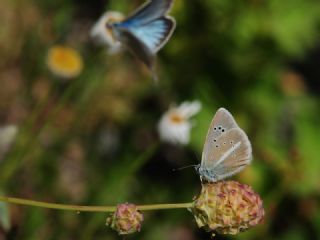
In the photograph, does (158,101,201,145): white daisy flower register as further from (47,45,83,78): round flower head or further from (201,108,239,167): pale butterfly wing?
(201,108,239,167): pale butterfly wing

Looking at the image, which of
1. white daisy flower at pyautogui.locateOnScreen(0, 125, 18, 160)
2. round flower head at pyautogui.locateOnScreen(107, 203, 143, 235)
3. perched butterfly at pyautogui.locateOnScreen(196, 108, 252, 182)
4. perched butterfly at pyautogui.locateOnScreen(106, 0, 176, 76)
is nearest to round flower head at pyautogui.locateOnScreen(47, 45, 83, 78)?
white daisy flower at pyautogui.locateOnScreen(0, 125, 18, 160)

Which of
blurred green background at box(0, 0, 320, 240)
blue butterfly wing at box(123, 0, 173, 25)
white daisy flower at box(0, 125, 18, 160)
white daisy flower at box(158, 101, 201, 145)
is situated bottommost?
blurred green background at box(0, 0, 320, 240)

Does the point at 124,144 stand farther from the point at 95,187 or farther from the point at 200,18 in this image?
the point at 200,18

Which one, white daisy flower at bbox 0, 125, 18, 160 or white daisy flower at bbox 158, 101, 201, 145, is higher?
white daisy flower at bbox 0, 125, 18, 160

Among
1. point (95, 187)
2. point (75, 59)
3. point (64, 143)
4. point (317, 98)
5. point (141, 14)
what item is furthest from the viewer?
point (317, 98)

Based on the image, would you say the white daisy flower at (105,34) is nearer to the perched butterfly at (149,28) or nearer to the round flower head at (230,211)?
the perched butterfly at (149,28)

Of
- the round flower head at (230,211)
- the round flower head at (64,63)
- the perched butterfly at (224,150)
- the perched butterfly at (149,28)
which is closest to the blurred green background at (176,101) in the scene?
the round flower head at (64,63)

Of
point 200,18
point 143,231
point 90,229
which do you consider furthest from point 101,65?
point 90,229
